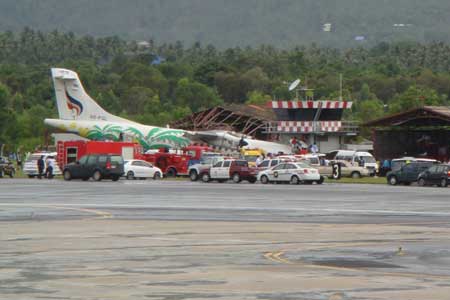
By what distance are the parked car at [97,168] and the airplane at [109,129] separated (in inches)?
881

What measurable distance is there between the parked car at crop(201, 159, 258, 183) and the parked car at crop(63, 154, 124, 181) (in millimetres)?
5707

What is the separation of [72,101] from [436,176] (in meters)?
43.5

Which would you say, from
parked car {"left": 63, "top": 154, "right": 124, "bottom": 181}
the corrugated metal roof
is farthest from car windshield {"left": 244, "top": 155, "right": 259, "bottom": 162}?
parked car {"left": 63, "top": 154, "right": 124, "bottom": 181}

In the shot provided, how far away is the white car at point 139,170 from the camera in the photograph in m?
72.1

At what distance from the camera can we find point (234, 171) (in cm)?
6694

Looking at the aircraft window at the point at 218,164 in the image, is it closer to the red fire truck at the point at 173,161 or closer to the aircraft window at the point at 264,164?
the aircraft window at the point at 264,164

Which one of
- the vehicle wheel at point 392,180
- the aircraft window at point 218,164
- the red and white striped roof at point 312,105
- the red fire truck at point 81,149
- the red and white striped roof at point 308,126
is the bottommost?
the vehicle wheel at point 392,180

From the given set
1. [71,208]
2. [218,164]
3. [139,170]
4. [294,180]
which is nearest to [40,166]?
[139,170]

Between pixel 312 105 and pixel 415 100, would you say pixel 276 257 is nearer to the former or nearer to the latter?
pixel 312 105

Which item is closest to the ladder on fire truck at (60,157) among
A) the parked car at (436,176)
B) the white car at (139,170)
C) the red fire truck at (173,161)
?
the red fire truck at (173,161)

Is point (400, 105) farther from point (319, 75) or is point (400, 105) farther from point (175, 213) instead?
point (175, 213)

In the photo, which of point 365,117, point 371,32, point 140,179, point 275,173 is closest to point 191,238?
point 275,173

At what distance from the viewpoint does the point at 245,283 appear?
18.3 meters

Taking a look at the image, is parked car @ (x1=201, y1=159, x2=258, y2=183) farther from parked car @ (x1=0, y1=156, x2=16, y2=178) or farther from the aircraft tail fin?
the aircraft tail fin
